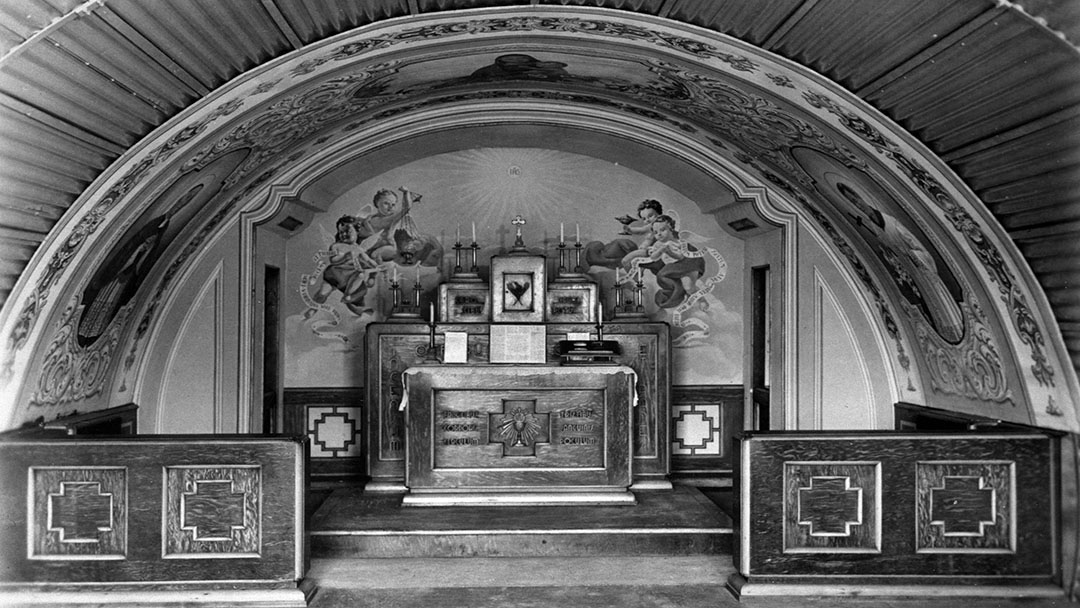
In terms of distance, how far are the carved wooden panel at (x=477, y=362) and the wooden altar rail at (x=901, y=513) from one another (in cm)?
228

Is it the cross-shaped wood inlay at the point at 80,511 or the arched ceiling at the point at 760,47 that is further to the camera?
the cross-shaped wood inlay at the point at 80,511

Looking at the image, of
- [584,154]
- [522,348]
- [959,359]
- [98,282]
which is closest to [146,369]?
[98,282]

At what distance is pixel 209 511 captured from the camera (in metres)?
4.58

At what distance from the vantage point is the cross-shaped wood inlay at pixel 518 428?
649 centimetres

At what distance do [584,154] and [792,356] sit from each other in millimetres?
2494

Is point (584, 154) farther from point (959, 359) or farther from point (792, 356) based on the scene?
point (959, 359)

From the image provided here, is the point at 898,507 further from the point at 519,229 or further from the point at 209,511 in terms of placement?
the point at 519,229

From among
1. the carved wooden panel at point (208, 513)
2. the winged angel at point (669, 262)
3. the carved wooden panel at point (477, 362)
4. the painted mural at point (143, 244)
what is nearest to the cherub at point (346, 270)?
the carved wooden panel at point (477, 362)

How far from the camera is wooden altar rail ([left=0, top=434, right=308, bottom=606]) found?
450cm

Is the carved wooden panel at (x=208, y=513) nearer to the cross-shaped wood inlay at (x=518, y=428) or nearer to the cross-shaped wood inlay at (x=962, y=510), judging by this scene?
the cross-shaped wood inlay at (x=518, y=428)

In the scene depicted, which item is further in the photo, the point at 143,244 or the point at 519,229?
the point at 519,229

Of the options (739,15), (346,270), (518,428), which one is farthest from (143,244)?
(739,15)

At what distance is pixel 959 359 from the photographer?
5.78 metres

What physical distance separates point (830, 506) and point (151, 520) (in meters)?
3.66
